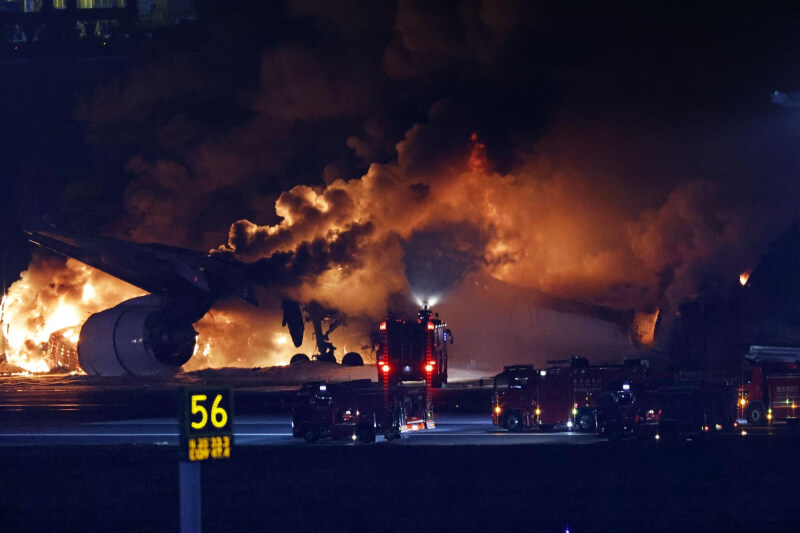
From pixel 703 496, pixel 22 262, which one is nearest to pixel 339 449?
pixel 703 496

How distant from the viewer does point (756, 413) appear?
3531cm

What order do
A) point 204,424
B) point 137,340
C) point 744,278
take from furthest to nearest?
point 137,340 < point 744,278 < point 204,424

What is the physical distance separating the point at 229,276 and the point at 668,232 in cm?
2650

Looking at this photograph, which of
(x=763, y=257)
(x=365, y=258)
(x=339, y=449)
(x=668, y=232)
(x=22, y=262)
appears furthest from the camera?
(x=22, y=262)

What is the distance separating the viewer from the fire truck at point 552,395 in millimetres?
33000

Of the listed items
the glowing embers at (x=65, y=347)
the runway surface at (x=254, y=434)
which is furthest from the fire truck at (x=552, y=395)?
the glowing embers at (x=65, y=347)

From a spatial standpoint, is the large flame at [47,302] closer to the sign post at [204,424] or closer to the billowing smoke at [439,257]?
the billowing smoke at [439,257]

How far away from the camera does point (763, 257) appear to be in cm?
5191

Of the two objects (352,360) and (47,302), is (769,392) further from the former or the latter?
(47,302)

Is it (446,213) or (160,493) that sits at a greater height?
(446,213)

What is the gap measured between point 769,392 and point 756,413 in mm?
860

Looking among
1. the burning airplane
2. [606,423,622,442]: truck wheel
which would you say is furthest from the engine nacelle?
[606,423,622,442]: truck wheel

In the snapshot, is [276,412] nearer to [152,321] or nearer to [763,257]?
[152,321]

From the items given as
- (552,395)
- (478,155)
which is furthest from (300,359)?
(552,395)
